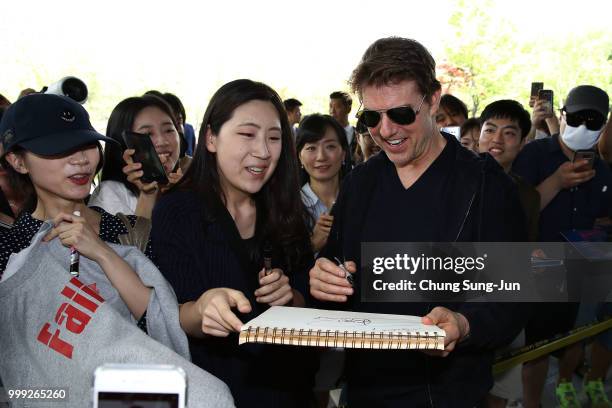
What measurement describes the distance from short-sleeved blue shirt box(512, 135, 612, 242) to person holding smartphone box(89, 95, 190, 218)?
2.35 m

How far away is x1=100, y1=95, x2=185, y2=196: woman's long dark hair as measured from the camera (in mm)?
3086

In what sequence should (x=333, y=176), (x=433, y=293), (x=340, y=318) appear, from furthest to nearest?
(x=333, y=176), (x=433, y=293), (x=340, y=318)

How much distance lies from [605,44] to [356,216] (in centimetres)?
1891

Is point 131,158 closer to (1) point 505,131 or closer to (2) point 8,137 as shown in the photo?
(2) point 8,137

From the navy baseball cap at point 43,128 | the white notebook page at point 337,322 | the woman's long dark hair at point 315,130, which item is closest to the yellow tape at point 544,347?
the woman's long dark hair at point 315,130

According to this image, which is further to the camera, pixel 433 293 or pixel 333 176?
pixel 333 176

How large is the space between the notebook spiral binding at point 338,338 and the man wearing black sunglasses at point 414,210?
1.42 feet

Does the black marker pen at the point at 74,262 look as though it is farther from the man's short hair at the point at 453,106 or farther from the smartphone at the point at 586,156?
the man's short hair at the point at 453,106

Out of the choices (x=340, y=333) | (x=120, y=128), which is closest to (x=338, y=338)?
(x=340, y=333)

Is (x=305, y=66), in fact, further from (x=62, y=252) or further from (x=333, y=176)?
(x=62, y=252)

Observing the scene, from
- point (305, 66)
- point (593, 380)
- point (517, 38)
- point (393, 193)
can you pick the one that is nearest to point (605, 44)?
point (517, 38)

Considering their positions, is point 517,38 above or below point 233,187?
above

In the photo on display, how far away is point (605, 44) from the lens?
61.2 feet

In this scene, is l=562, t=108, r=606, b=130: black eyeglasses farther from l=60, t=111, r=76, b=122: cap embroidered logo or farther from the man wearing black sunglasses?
l=60, t=111, r=76, b=122: cap embroidered logo
